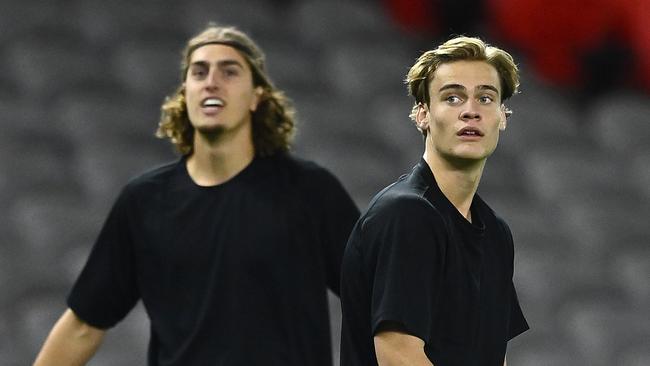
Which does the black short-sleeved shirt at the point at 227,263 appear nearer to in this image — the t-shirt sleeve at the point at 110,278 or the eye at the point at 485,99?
the t-shirt sleeve at the point at 110,278

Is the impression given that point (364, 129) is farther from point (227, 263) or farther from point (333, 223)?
point (227, 263)

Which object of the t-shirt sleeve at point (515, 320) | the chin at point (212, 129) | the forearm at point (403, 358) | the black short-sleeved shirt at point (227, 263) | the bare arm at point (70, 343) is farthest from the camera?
the bare arm at point (70, 343)

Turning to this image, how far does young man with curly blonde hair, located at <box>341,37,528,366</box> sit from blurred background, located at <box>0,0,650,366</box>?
2596 mm

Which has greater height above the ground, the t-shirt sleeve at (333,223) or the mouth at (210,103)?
the mouth at (210,103)

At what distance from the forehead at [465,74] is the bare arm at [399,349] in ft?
1.52

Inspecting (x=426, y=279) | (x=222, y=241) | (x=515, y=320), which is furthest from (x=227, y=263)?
(x=426, y=279)

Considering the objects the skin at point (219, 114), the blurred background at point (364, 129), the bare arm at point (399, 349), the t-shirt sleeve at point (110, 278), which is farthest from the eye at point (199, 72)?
the blurred background at point (364, 129)

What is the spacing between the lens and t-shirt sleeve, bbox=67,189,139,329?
3.86m

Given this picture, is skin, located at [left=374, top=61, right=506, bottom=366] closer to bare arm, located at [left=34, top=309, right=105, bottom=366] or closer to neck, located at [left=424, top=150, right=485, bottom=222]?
neck, located at [left=424, top=150, right=485, bottom=222]

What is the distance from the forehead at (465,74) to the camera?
9.34 feet

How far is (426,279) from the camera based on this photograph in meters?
2.71

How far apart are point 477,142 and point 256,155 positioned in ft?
3.78

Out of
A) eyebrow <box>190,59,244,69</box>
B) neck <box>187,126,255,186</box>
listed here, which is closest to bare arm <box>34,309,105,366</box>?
neck <box>187,126,255,186</box>

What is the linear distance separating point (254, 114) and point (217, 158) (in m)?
0.22
